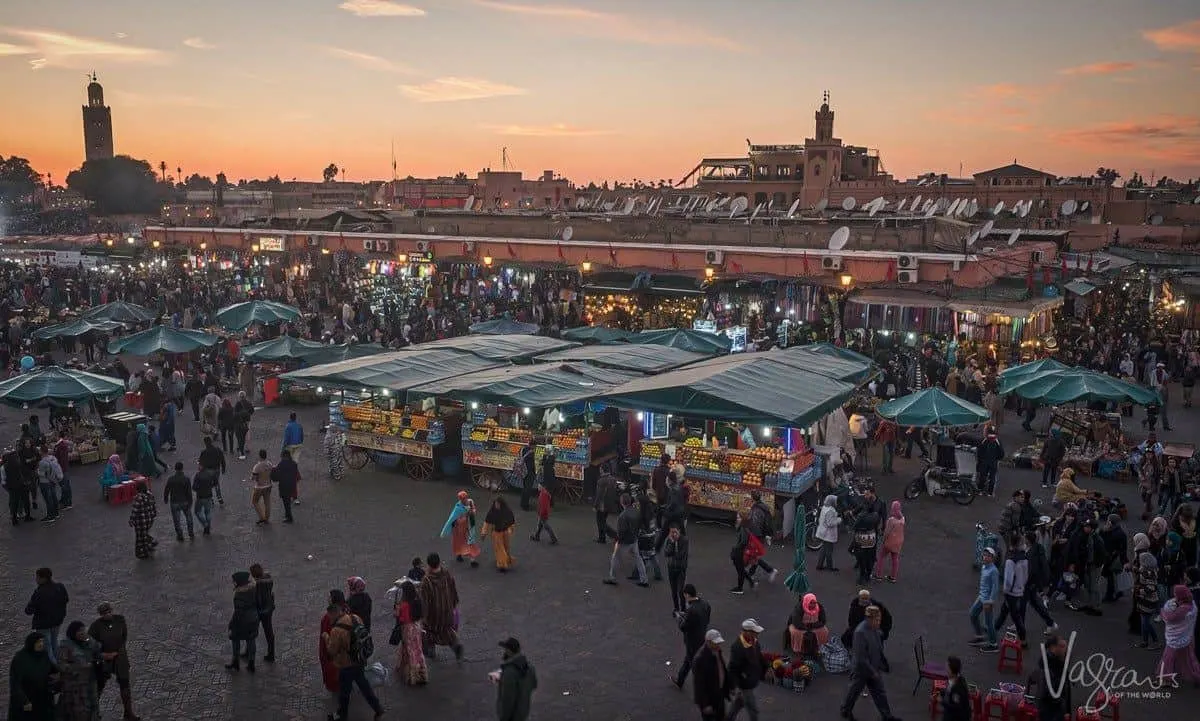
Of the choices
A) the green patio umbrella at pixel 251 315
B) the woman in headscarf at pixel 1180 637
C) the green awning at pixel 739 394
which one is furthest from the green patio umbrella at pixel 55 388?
the woman in headscarf at pixel 1180 637

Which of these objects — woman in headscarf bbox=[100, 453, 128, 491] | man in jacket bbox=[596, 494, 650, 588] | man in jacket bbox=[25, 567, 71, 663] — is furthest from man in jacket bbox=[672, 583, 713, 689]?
woman in headscarf bbox=[100, 453, 128, 491]

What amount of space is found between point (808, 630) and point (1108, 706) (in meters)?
2.81

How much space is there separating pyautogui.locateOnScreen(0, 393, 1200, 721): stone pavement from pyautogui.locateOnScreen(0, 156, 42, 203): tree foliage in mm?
128739

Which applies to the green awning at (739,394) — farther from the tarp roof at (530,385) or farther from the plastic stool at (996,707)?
the plastic stool at (996,707)

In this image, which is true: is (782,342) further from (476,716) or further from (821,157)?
(821,157)

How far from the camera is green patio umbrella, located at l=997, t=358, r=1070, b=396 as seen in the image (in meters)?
18.8

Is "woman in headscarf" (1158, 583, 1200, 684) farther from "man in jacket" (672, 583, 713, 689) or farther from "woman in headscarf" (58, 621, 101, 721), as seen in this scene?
"woman in headscarf" (58, 621, 101, 721)

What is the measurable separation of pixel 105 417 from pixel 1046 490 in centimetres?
1872

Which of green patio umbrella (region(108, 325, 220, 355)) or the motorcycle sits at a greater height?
green patio umbrella (region(108, 325, 220, 355))

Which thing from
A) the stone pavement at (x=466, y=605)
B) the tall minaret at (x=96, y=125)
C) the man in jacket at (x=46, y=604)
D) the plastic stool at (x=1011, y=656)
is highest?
the tall minaret at (x=96, y=125)

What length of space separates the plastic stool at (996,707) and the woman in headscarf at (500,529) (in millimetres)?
6298

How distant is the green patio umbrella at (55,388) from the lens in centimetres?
1702

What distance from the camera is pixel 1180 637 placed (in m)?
9.34

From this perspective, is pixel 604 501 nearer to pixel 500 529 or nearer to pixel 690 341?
pixel 500 529
